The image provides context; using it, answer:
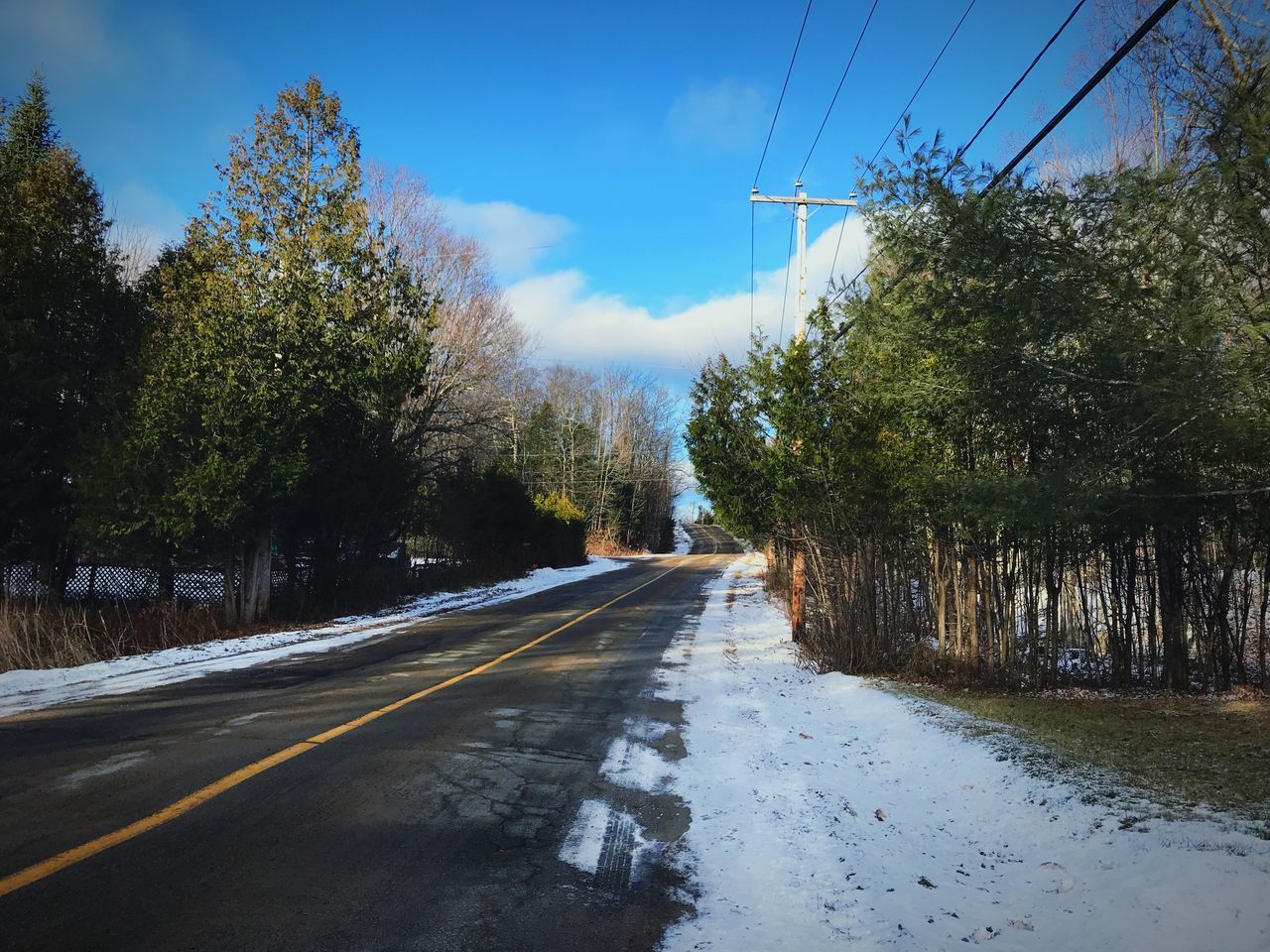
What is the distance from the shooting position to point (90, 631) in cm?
1117

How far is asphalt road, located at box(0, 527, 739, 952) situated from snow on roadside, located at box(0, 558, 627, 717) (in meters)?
0.66

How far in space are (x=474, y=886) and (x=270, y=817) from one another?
1515 millimetres

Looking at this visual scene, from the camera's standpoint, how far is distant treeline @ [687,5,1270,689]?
16.4 feet

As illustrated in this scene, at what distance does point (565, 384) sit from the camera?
183 feet

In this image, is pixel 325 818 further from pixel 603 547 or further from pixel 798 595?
pixel 603 547

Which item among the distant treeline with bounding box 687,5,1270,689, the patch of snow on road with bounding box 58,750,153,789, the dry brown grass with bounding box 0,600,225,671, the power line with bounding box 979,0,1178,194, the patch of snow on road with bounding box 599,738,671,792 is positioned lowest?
the patch of snow on road with bounding box 599,738,671,792

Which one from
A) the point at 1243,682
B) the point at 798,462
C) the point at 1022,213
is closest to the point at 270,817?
the point at 1022,213

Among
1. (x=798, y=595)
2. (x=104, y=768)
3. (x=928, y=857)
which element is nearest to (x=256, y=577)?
(x=104, y=768)

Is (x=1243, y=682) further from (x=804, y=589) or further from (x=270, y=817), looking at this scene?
(x=270, y=817)

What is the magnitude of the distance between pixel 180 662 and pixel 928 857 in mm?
9861

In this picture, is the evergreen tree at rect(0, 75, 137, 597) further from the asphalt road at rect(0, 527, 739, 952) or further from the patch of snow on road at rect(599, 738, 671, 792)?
the patch of snow on road at rect(599, 738, 671, 792)

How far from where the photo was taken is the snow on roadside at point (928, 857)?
10.5 feet

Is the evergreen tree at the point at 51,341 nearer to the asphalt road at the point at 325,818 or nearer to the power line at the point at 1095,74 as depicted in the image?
the asphalt road at the point at 325,818

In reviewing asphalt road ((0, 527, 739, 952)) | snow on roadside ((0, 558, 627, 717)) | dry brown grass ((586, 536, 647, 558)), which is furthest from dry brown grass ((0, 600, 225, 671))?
dry brown grass ((586, 536, 647, 558))
